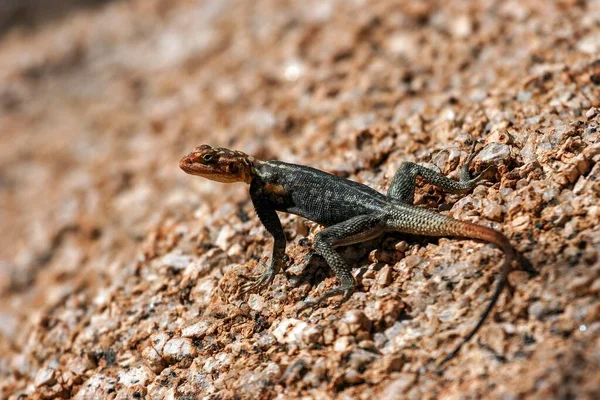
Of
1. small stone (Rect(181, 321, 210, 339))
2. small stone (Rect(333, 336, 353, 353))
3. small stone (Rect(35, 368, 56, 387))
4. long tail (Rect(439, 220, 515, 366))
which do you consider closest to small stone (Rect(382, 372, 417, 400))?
long tail (Rect(439, 220, 515, 366))

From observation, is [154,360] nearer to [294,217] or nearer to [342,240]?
[342,240]

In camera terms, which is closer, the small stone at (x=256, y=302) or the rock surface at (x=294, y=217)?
the rock surface at (x=294, y=217)

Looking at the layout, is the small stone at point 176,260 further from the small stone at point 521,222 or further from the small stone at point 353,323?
the small stone at point 521,222

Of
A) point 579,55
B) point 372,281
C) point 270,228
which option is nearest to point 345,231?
point 372,281

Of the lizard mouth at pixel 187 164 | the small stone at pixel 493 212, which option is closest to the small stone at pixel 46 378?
the lizard mouth at pixel 187 164

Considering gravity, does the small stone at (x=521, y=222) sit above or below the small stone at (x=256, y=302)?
below

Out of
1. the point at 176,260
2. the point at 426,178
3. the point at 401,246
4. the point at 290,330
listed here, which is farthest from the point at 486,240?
the point at 176,260

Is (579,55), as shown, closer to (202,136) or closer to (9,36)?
(202,136)

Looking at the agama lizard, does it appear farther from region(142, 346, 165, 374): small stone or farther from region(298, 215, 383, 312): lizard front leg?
region(142, 346, 165, 374): small stone
